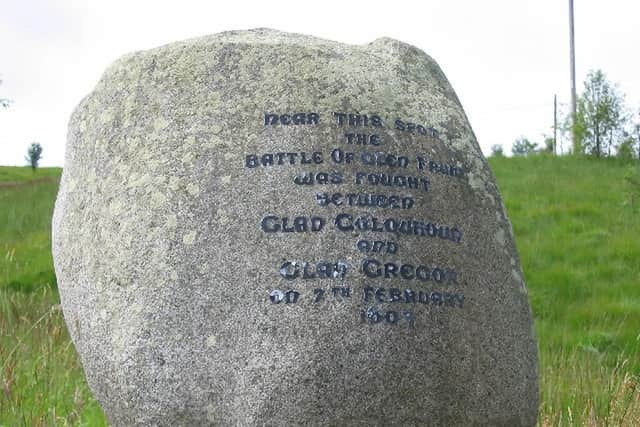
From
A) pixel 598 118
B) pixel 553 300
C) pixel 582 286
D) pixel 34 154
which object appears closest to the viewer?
pixel 553 300

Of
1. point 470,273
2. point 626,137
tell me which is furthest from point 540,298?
point 626,137

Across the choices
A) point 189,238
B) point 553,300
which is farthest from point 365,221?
point 553,300

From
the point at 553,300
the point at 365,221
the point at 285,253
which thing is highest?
the point at 365,221

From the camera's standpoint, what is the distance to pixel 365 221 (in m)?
3.83

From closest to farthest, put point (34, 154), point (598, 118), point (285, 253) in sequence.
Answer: point (285, 253) < point (598, 118) < point (34, 154)

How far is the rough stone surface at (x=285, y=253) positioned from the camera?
12.1 ft

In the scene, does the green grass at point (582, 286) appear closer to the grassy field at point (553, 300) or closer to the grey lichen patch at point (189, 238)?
the grassy field at point (553, 300)

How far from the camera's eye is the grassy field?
5.71m

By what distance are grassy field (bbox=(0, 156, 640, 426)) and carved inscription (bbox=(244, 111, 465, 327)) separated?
58.2 inches

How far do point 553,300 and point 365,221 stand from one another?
669 cm

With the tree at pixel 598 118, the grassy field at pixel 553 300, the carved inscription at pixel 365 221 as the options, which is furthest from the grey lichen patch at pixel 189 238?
the tree at pixel 598 118

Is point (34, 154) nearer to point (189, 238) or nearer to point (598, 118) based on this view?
point (598, 118)

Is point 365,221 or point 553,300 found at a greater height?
point 365,221

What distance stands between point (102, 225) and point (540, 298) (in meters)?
6.86
